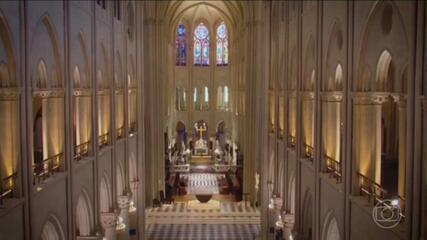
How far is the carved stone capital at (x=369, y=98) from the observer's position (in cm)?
1320

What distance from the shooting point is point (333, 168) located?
52.8 feet

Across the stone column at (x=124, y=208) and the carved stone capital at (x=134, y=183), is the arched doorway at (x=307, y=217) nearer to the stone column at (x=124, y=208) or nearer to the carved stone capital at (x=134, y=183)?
the stone column at (x=124, y=208)

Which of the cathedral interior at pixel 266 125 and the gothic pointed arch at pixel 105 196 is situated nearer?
the cathedral interior at pixel 266 125

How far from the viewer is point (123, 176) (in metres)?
25.4

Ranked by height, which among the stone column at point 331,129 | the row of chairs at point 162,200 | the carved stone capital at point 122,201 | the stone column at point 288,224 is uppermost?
the stone column at point 331,129

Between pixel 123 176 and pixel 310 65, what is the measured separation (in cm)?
1093

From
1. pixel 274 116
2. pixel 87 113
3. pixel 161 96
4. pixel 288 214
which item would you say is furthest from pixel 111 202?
pixel 161 96

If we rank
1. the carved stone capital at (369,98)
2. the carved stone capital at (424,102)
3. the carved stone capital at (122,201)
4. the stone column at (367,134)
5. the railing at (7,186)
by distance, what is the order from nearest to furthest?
the carved stone capital at (424,102) → the railing at (7,186) → the carved stone capital at (369,98) → the stone column at (367,134) → the carved stone capital at (122,201)

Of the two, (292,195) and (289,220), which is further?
(292,195)

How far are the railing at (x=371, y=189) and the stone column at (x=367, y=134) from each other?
18 cm

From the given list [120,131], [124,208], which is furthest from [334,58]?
[124,208]

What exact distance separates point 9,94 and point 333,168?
941cm

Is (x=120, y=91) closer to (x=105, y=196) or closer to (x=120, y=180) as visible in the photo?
(x=120, y=180)

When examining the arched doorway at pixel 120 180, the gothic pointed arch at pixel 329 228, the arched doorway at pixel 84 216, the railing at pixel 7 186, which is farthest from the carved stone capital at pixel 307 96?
the railing at pixel 7 186
